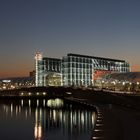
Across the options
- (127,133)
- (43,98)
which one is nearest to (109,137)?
(127,133)

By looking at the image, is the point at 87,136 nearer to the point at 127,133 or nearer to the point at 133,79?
the point at 127,133

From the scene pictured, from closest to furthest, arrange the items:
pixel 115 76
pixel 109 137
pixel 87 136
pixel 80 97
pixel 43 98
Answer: pixel 109 137, pixel 87 136, pixel 80 97, pixel 43 98, pixel 115 76

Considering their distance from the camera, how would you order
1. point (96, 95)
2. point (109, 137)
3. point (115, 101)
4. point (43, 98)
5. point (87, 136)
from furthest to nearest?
point (43, 98)
point (96, 95)
point (115, 101)
point (87, 136)
point (109, 137)

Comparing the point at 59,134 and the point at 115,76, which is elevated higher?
the point at 115,76

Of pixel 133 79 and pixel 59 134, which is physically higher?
pixel 133 79

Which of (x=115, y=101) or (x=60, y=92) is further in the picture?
(x=60, y=92)

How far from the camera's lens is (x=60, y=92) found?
148125 mm

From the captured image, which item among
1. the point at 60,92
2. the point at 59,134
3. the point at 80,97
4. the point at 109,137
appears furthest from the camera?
the point at 60,92

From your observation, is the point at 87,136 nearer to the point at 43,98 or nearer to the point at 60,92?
the point at 60,92

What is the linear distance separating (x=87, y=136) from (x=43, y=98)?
11590 cm

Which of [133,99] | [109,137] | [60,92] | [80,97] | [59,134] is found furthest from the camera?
[60,92]

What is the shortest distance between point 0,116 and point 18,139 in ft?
120

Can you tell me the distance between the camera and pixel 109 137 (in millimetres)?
36500

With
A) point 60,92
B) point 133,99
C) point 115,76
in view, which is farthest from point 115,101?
point 115,76
